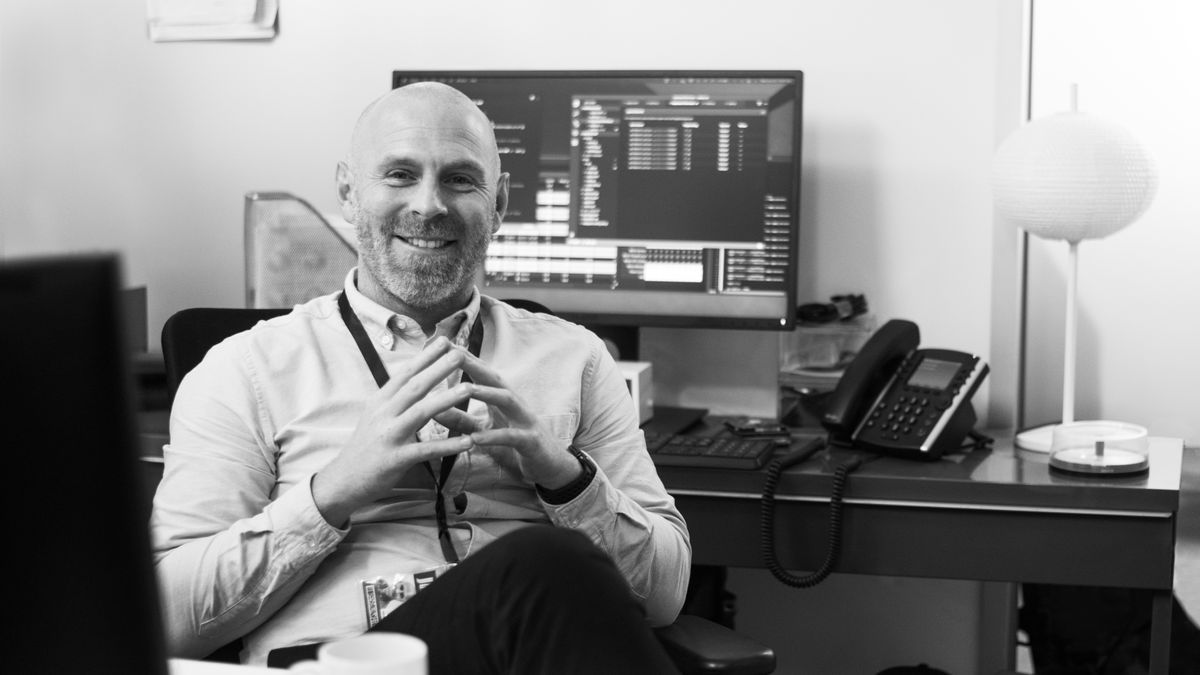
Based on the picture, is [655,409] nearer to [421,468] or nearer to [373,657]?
[421,468]

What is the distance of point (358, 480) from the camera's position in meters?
1.46

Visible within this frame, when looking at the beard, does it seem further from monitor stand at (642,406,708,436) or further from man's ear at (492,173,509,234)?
monitor stand at (642,406,708,436)

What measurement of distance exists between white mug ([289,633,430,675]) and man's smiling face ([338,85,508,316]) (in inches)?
36.5

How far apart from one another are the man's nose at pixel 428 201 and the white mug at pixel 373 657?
3.06 ft

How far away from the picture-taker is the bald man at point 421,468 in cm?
131

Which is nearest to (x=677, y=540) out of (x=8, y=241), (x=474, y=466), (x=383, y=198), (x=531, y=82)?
(x=474, y=466)

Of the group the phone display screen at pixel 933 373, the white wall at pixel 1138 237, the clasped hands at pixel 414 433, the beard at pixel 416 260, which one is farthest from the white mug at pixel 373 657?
the white wall at pixel 1138 237

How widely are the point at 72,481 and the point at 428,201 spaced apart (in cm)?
118

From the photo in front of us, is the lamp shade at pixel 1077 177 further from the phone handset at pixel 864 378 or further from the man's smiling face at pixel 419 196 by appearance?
the man's smiling face at pixel 419 196

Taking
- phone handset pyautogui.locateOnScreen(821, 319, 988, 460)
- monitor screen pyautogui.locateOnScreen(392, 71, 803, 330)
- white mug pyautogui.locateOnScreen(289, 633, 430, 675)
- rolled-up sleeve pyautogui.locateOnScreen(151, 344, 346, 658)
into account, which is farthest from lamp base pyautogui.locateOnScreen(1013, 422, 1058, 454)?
white mug pyautogui.locateOnScreen(289, 633, 430, 675)

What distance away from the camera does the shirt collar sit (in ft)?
5.69

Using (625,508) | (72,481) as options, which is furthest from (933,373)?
(72,481)

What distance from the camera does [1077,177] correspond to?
2117 millimetres

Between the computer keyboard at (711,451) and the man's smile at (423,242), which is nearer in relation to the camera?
the man's smile at (423,242)
